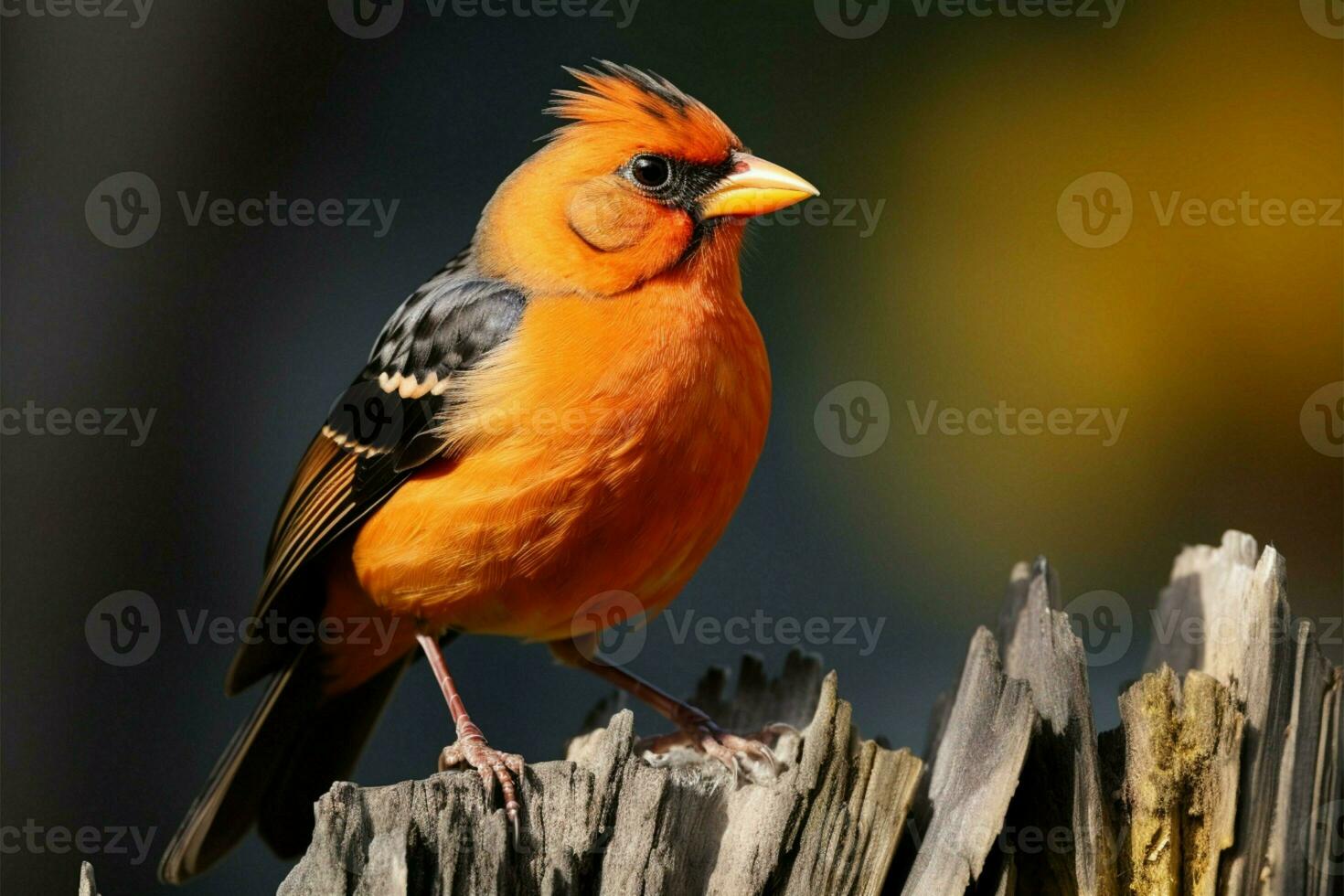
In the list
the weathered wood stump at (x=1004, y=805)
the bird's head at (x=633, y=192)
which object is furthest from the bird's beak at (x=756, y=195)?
the weathered wood stump at (x=1004, y=805)

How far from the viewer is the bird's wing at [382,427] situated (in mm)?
4109

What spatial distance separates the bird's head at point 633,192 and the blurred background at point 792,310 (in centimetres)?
198

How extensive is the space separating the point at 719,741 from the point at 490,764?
0.91 m

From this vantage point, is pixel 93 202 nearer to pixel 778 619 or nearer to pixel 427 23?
pixel 427 23

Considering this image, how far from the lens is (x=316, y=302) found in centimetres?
658

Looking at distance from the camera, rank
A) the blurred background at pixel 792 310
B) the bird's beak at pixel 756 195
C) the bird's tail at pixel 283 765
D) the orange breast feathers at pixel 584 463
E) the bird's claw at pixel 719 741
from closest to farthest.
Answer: the orange breast feathers at pixel 584 463 < the bird's claw at pixel 719 741 < the bird's beak at pixel 756 195 < the bird's tail at pixel 283 765 < the blurred background at pixel 792 310

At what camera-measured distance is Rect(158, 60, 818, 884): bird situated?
3805 mm

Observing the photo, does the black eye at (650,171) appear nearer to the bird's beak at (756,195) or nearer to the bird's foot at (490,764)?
the bird's beak at (756,195)

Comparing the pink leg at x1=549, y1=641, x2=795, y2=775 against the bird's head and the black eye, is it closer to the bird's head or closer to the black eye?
the bird's head

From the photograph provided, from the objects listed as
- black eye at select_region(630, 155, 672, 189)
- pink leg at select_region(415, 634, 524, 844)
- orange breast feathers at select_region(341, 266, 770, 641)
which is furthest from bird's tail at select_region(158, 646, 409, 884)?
black eye at select_region(630, 155, 672, 189)

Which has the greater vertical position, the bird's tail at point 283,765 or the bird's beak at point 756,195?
the bird's beak at point 756,195

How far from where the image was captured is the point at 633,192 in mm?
4121

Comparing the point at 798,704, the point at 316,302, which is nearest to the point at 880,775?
the point at 798,704

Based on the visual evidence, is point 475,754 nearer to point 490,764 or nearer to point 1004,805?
point 490,764
